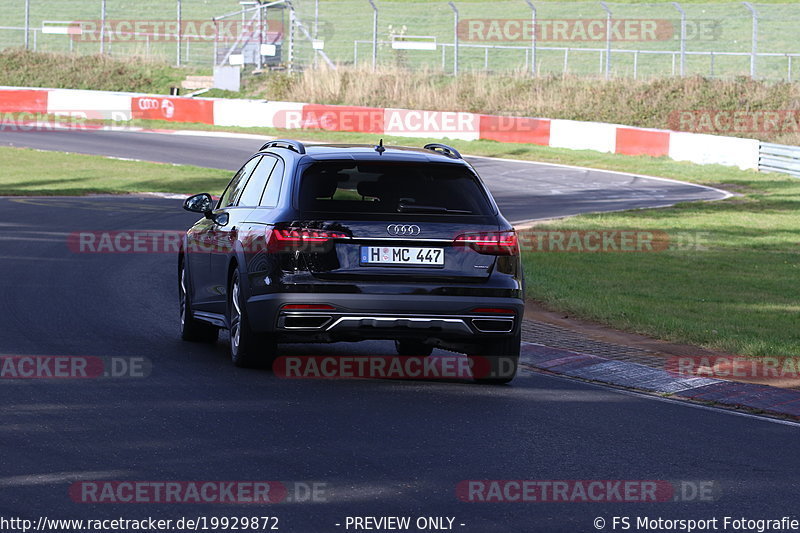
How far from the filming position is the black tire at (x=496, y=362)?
9.84 metres

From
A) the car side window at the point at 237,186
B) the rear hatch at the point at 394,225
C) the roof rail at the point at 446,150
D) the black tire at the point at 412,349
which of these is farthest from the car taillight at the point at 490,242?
the car side window at the point at 237,186

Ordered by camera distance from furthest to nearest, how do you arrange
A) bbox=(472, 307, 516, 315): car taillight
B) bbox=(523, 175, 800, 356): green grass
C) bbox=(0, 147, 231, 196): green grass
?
1. bbox=(0, 147, 231, 196): green grass
2. bbox=(523, 175, 800, 356): green grass
3. bbox=(472, 307, 516, 315): car taillight

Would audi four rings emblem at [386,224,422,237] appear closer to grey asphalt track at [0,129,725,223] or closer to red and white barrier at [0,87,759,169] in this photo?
grey asphalt track at [0,129,725,223]

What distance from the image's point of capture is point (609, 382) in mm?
10273

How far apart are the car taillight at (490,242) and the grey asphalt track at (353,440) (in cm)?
102

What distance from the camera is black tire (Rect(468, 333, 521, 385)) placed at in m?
9.84

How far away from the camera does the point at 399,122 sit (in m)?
40.0

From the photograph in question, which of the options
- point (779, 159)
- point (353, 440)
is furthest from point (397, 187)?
point (779, 159)

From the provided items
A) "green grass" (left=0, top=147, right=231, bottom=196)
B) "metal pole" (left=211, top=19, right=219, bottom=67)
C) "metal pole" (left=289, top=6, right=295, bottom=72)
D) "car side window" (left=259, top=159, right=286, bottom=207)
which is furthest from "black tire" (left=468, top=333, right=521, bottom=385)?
"metal pole" (left=289, top=6, right=295, bottom=72)

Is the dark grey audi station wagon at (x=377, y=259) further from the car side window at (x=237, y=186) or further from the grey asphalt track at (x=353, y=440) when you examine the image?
the car side window at (x=237, y=186)

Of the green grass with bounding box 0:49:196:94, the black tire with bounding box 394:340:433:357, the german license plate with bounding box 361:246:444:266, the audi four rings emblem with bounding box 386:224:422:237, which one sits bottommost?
the black tire with bounding box 394:340:433:357

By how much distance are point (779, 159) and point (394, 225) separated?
2501 cm

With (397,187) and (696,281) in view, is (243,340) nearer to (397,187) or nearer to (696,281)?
(397,187)

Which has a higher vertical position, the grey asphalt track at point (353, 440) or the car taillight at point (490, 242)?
the car taillight at point (490, 242)
